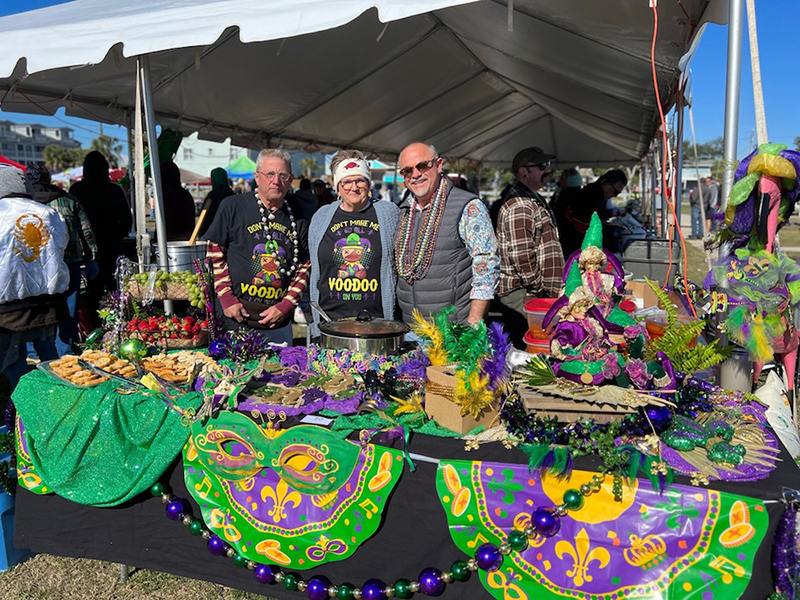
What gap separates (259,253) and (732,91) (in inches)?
76.3

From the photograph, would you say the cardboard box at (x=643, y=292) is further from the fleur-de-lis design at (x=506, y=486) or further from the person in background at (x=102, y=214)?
the person in background at (x=102, y=214)

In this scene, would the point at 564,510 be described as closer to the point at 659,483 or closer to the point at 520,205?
the point at 659,483

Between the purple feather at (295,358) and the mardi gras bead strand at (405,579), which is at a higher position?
the purple feather at (295,358)

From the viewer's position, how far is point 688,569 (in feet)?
4.79

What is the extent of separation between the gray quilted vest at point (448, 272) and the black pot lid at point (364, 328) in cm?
28

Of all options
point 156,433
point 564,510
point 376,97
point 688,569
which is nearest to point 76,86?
point 376,97

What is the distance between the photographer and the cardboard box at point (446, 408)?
5.61ft

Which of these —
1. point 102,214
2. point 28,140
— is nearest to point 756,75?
point 102,214

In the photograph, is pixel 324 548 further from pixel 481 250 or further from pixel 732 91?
pixel 732 91

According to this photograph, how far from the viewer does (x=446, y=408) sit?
5.72 ft

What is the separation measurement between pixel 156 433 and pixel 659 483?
5.15 ft

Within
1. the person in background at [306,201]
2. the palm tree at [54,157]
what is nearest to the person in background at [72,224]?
the person in background at [306,201]

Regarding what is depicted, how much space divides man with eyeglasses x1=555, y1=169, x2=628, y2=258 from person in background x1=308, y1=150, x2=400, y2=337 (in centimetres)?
320

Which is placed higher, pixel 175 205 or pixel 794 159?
pixel 175 205
